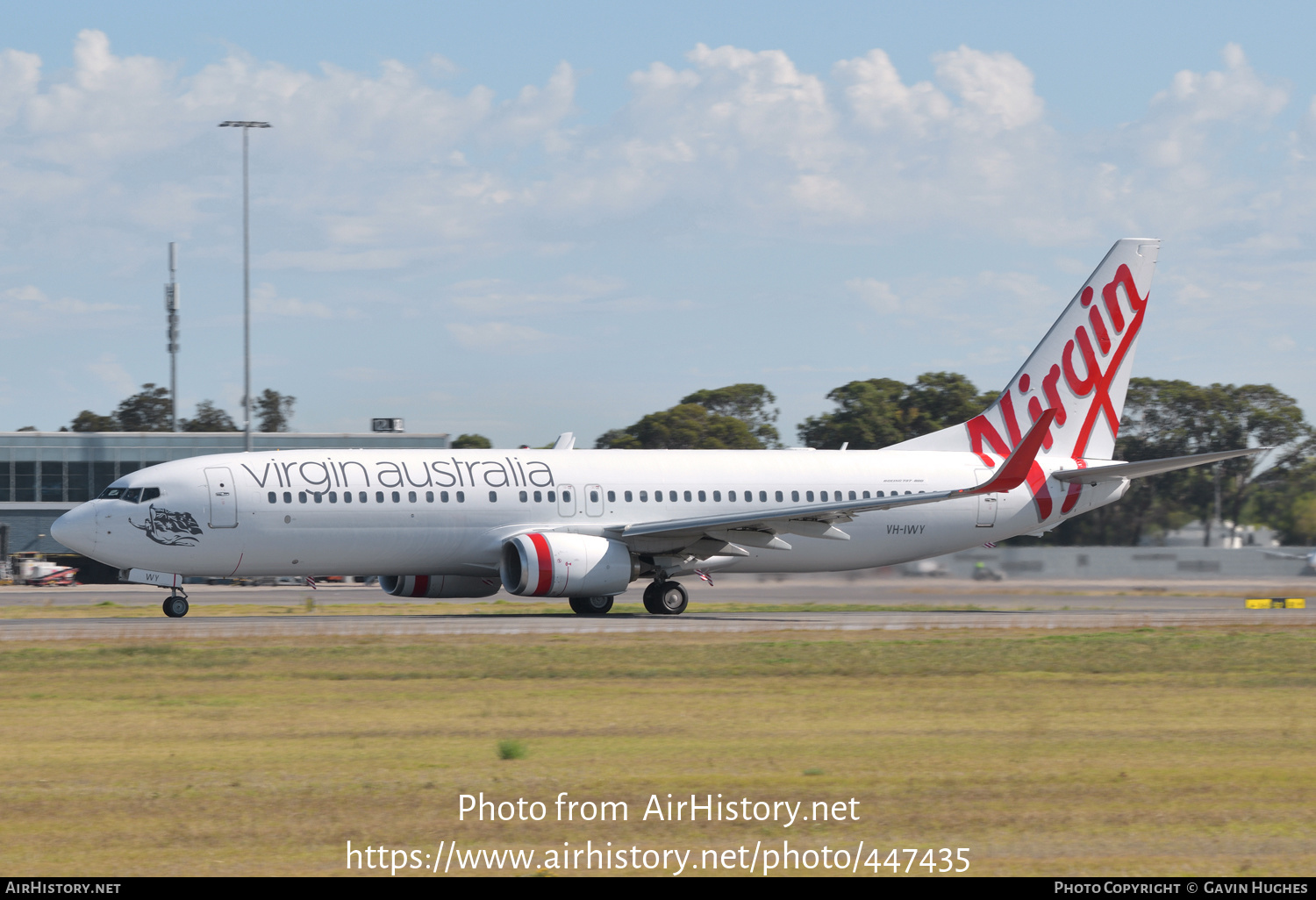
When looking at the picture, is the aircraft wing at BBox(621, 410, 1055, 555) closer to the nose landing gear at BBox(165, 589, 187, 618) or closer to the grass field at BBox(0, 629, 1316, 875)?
the grass field at BBox(0, 629, 1316, 875)

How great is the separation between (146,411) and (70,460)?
37.6 meters

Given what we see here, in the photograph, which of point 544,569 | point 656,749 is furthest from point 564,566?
point 656,749

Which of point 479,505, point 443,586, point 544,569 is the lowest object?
point 443,586

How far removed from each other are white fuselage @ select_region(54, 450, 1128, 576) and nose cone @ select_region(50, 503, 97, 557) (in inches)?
1.5

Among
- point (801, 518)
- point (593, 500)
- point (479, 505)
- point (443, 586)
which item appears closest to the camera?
point (801, 518)

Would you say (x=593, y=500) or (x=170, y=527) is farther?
(x=593, y=500)

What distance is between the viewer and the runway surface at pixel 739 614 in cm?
2961

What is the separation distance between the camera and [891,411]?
106 metres

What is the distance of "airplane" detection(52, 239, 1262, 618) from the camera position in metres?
33.9

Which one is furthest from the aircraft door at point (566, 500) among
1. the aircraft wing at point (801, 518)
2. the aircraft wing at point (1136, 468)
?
the aircraft wing at point (1136, 468)

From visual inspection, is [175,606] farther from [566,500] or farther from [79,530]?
[566,500]

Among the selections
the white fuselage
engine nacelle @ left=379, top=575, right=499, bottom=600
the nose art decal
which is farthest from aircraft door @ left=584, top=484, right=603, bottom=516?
the nose art decal

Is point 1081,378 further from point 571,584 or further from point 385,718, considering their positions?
point 385,718

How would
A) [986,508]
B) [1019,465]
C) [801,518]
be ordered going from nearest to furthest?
[1019,465], [801,518], [986,508]
